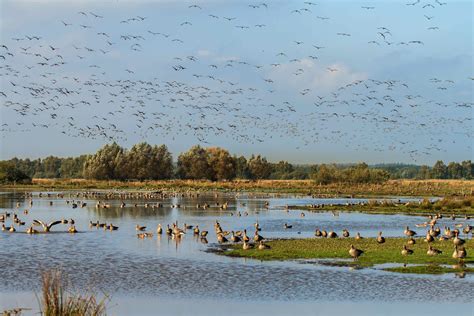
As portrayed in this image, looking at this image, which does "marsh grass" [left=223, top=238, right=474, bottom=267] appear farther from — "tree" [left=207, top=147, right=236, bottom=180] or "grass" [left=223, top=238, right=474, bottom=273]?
"tree" [left=207, top=147, right=236, bottom=180]

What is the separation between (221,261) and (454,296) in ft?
42.9

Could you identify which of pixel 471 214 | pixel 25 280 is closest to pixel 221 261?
pixel 25 280

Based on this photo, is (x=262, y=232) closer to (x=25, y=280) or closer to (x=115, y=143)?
(x=25, y=280)

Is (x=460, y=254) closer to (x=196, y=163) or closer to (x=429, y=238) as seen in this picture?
(x=429, y=238)

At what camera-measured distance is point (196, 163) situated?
17400 centimetres

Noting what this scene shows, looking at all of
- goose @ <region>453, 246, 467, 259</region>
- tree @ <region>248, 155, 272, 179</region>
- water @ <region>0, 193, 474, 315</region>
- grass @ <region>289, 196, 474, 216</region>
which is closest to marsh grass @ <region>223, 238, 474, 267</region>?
goose @ <region>453, 246, 467, 259</region>

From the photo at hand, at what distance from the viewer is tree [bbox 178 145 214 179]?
174 m

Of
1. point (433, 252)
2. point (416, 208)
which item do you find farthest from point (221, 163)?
point (433, 252)

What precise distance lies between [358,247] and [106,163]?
13375 centimetres

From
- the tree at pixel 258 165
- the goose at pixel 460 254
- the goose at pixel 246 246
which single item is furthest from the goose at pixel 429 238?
the tree at pixel 258 165

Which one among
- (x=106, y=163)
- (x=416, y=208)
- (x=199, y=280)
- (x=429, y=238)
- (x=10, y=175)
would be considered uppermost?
(x=106, y=163)

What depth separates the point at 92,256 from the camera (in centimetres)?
3941

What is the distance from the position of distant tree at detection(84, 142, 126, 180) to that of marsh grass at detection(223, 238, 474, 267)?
126 meters

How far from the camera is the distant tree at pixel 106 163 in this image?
554 feet
